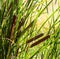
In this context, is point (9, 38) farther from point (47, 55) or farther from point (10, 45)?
point (47, 55)

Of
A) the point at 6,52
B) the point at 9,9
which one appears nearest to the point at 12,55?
the point at 6,52

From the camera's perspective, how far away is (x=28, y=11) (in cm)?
58

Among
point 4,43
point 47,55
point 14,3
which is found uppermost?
point 14,3

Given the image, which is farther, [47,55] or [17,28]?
[47,55]

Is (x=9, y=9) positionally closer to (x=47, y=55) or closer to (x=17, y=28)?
(x=17, y=28)

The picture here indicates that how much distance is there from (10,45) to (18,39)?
3cm

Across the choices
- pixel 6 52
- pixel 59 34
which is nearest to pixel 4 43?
pixel 6 52

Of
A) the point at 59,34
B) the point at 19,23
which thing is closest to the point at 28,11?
the point at 19,23

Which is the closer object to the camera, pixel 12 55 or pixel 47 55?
pixel 12 55

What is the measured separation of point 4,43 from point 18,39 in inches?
1.5

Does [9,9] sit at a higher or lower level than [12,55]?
higher

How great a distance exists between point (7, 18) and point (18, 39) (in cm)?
7

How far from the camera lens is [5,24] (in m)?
0.59

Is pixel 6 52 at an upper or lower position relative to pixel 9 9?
lower
